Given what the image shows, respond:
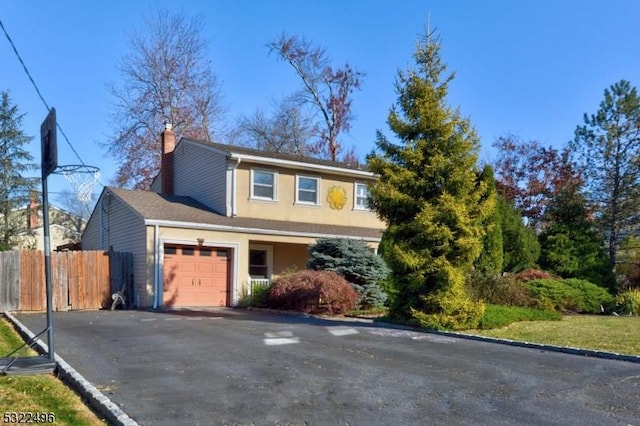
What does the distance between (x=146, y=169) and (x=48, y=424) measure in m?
30.5

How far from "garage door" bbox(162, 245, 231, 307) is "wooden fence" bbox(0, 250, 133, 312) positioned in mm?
1487

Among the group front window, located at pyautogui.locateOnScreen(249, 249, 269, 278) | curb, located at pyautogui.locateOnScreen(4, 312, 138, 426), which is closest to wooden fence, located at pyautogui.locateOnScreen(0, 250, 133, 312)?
front window, located at pyautogui.locateOnScreen(249, 249, 269, 278)

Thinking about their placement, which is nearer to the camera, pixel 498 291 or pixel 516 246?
pixel 498 291

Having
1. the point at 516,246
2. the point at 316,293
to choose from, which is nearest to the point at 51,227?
the point at 316,293

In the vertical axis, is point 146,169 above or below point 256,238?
above

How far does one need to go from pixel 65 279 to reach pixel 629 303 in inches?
737

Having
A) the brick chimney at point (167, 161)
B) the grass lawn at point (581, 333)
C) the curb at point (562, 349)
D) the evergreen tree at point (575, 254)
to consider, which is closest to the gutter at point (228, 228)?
the brick chimney at point (167, 161)

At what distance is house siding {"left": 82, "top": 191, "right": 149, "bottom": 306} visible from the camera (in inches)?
704

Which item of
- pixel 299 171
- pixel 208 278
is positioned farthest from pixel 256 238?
pixel 299 171

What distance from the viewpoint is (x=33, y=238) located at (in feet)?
131

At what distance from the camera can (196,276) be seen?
1886 centimetres

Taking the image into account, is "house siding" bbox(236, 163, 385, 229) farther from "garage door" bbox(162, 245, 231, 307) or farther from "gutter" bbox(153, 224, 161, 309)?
"gutter" bbox(153, 224, 161, 309)

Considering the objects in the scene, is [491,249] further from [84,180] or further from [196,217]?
[84,180]

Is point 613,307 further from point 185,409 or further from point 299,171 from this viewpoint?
point 185,409
